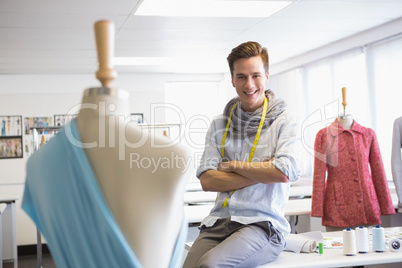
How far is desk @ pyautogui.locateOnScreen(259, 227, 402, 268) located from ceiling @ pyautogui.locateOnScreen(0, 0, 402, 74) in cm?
276

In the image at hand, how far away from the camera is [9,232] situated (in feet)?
20.6

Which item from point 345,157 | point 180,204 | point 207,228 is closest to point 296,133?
point 207,228

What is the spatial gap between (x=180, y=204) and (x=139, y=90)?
821 cm

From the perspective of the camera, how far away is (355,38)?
6902mm

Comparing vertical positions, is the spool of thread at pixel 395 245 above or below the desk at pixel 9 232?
above

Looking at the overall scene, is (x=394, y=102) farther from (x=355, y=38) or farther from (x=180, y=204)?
(x=180, y=204)

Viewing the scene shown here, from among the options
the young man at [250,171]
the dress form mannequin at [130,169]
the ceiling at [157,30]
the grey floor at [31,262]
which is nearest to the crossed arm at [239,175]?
the young man at [250,171]

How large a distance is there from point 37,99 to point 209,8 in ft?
15.0

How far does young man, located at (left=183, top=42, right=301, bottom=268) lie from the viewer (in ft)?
8.16

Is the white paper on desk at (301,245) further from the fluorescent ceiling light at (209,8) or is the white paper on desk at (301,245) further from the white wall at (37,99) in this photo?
the white wall at (37,99)

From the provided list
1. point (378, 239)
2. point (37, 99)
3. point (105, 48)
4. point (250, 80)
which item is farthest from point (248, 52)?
point (37, 99)

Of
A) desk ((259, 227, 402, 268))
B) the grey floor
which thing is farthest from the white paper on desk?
the grey floor

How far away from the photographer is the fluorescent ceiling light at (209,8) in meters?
4.96

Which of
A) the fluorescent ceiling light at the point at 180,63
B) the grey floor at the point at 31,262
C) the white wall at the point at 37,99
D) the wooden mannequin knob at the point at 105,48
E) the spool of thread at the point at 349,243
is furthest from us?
the white wall at the point at 37,99
